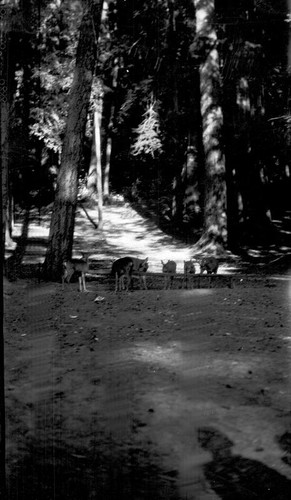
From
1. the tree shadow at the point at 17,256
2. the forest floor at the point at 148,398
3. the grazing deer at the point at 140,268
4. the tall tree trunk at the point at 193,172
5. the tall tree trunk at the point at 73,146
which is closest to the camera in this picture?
the forest floor at the point at 148,398

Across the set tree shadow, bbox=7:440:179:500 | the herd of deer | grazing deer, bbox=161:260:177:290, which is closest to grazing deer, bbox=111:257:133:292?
the herd of deer

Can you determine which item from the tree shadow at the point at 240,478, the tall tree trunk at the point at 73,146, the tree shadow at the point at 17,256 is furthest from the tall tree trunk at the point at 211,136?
the tree shadow at the point at 240,478

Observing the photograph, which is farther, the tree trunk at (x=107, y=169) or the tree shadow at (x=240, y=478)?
the tree trunk at (x=107, y=169)

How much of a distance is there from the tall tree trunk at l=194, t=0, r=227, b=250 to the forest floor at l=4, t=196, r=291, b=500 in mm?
10004

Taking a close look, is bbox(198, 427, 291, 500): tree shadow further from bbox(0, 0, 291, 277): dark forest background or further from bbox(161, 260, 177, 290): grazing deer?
bbox(0, 0, 291, 277): dark forest background

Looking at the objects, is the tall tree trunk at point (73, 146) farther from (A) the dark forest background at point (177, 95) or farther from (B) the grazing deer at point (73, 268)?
(B) the grazing deer at point (73, 268)

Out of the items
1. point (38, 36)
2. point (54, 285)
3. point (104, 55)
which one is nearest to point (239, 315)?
point (54, 285)

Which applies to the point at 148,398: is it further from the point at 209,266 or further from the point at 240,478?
the point at 209,266

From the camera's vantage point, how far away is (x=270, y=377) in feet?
22.9

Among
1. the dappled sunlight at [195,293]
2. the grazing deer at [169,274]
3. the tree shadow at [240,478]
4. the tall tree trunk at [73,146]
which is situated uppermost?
the tall tree trunk at [73,146]

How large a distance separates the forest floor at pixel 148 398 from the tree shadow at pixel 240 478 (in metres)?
0.01

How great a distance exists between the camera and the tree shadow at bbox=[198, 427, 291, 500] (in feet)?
15.2

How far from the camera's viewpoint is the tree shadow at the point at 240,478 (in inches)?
182

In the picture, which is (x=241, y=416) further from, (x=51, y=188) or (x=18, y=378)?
(x=51, y=188)
